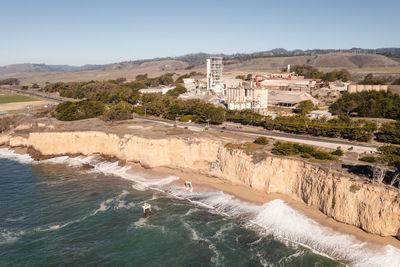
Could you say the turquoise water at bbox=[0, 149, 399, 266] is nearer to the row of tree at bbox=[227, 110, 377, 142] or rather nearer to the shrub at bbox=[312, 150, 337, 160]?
the shrub at bbox=[312, 150, 337, 160]

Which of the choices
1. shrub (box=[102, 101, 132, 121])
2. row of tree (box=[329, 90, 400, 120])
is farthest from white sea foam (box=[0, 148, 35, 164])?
row of tree (box=[329, 90, 400, 120])

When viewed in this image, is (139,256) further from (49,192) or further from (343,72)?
(343,72)

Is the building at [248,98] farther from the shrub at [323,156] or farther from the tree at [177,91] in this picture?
the shrub at [323,156]

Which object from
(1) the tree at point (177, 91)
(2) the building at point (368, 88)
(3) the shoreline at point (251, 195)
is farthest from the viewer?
(1) the tree at point (177, 91)

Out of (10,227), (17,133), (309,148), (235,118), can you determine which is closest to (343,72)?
(235,118)

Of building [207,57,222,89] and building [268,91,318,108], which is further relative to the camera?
building [207,57,222,89]

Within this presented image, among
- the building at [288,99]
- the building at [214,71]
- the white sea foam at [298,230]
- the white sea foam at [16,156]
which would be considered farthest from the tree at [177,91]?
the white sea foam at [298,230]
